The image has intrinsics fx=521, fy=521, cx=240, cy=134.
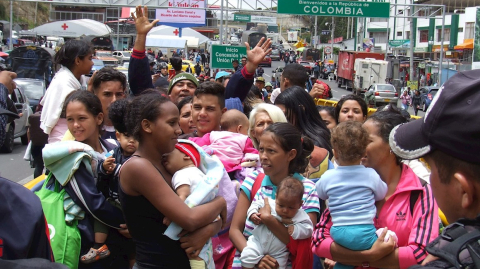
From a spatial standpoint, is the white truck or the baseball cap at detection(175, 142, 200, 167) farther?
the white truck

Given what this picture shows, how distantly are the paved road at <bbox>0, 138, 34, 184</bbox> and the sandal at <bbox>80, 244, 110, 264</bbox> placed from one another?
7693 mm

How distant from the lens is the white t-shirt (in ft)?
9.36

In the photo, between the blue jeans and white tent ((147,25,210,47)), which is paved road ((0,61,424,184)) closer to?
the blue jeans

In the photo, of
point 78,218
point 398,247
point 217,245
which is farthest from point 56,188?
point 398,247

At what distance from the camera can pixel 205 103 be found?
166 inches

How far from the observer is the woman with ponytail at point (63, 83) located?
14.3ft

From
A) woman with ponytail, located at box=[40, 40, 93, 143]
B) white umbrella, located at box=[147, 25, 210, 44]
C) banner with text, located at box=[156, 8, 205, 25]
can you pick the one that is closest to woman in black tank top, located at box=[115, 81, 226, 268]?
woman with ponytail, located at box=[40, 40, 93, 143]

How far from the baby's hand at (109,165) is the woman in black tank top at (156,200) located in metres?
0.48

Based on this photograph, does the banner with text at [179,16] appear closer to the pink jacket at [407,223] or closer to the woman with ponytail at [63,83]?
the woman with ponytail at [63,83]

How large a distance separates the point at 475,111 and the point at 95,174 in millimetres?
2611

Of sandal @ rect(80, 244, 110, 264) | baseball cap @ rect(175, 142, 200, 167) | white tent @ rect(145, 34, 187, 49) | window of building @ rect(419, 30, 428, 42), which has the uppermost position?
window of building @ rect(419, 30, 428, 42)

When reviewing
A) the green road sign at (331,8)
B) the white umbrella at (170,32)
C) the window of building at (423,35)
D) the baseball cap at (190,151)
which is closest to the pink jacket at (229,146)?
the baseball cap at (190,151)

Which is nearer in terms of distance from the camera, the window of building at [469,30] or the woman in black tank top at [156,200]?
the woman in black tank top at [156,200]

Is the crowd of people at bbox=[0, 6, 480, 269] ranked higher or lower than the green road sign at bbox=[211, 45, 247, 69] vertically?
lower
